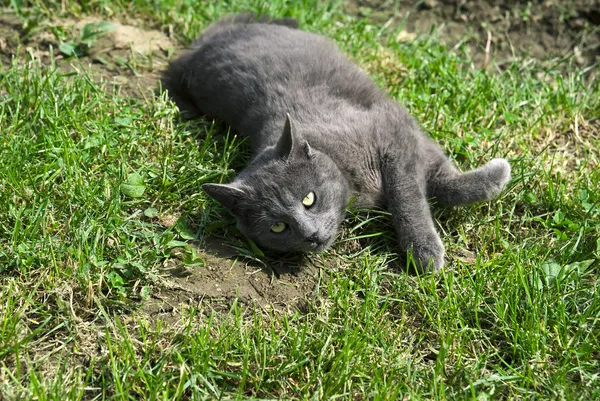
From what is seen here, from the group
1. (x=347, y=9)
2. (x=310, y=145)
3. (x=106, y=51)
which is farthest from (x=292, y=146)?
(x=347, y=9)

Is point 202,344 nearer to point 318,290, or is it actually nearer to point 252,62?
point 318,290

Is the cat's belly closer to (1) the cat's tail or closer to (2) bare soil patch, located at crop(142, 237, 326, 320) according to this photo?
(1) the cat's tail

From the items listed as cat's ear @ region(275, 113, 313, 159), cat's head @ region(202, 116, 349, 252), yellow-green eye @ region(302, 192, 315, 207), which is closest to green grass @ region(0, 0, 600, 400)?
cat's head @ region(202, 116, 349, 252)

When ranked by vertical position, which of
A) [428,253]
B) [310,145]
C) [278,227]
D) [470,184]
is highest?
[470,184]

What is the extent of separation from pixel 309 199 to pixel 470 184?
0.81m

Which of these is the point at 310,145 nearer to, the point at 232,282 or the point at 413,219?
the point at 413,219

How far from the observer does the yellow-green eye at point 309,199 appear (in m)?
2.89

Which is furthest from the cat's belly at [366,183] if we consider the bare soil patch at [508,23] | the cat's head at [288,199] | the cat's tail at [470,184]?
the bare soil patch at [508,23]

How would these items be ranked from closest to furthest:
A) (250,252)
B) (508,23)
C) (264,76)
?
(250,252)
(264,76)
(508,23)

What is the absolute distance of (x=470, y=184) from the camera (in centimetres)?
310

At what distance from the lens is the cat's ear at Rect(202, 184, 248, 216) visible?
2.84 metres

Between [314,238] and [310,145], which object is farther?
[310,145]

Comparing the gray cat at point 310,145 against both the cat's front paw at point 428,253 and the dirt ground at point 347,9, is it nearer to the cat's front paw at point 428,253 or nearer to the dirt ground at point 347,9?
the cat's front paw at point 428,253

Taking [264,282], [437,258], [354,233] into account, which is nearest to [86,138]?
[264,282]
